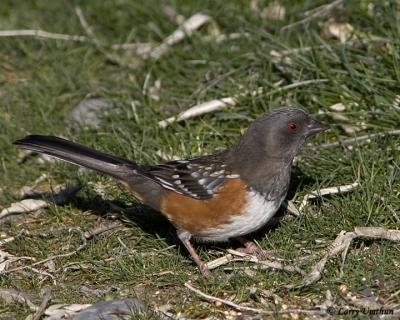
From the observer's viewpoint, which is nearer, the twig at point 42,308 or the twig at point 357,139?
the twig at point 42,308

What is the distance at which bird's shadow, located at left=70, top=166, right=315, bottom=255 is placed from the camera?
18.0 feet

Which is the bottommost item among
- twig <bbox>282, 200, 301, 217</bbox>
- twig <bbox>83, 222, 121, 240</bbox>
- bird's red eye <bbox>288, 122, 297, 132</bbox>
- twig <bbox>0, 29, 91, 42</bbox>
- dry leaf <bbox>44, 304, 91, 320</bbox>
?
twig <bbox>282, 200, 301, 217</bbox>

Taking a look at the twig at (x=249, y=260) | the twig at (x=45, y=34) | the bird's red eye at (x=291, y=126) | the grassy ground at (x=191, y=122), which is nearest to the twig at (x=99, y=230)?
the grassy ground at (x=191, y=122)

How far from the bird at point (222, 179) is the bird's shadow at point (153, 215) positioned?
154mm

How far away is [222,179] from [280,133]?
454mm

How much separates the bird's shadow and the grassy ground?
0.01m

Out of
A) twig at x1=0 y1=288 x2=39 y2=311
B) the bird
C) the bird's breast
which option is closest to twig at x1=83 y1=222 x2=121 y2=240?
the bird

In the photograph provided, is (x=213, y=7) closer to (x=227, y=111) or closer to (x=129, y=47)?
(x=129, y=47)

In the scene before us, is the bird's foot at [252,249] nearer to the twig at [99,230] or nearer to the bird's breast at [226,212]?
the bird's breast at [226,212]

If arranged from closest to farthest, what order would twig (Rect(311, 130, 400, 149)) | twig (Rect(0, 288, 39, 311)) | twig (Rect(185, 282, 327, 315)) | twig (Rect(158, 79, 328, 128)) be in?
1. twig (Rect(185, 282, 327, 315))
2. twig (Rect(0, 288, 39, 311))
3. twig (Rect(311, 130, 400, 149))
4. twig (Rect(158, 79, 328, 128))

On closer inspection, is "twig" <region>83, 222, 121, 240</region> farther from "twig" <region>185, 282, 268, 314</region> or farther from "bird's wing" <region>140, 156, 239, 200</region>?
"twig" <region>185, 282, 268, 314</region>

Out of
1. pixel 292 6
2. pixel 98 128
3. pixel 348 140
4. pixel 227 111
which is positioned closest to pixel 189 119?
pixel 227 111

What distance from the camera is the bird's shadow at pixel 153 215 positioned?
5473 millimetres

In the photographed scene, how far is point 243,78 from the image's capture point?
6.80 meters
